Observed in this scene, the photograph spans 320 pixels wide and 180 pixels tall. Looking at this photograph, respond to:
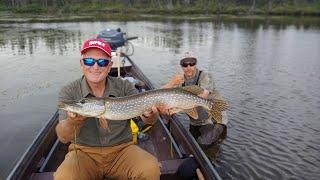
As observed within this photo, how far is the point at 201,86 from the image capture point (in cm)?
750

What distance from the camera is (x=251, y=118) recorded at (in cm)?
1090

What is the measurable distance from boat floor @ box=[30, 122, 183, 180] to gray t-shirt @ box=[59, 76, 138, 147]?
94 centimetres

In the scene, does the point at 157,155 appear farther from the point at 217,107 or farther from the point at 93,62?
the point at 93,62

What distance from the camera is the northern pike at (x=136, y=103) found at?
3.90 meters

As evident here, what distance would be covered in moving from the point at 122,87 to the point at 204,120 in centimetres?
400

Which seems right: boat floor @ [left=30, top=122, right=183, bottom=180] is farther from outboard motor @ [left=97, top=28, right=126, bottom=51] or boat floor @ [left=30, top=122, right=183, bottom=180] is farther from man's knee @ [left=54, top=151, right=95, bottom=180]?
outboard motor @ [left=97, top=28, right=126, bottom=51]

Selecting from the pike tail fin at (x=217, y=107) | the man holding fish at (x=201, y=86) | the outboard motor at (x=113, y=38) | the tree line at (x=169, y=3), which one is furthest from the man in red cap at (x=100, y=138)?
the tree line at (x=169, y=3)

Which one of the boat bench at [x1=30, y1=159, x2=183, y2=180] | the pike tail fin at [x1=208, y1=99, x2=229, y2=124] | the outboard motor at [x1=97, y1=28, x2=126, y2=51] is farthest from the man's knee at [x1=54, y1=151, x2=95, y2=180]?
the outboard motor at [x1=97, y1=28, x2=126, y2=51]

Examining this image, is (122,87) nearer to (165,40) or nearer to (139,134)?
(139,134)

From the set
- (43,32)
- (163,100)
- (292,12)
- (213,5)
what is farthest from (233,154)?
(213,5)

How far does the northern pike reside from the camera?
3.90 metres

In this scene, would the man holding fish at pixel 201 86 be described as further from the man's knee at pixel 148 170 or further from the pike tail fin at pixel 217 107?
the man's knee at pixel 148 170

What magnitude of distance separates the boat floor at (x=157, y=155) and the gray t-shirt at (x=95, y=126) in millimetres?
937

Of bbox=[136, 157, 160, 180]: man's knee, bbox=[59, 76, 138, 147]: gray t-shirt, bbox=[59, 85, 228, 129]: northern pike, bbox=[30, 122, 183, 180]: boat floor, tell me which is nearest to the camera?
bbox=[59, 85, 228, 129]: northern pike
